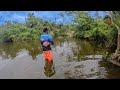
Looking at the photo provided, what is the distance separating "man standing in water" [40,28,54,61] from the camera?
624 centimetres

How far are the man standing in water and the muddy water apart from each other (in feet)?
0.40

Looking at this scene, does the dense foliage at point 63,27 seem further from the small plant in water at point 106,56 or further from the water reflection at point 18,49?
the small plant in water at point 106,56

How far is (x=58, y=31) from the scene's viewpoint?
661cm

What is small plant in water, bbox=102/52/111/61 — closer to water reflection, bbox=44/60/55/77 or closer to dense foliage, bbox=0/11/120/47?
dense foliage, bbox=0/11/120/47

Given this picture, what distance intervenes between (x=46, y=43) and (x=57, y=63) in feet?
1.52

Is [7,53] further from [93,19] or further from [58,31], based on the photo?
[93,19]

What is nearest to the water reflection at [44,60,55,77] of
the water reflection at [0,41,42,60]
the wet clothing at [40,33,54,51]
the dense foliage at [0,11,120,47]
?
the wet clothing at [40,33,54,51]

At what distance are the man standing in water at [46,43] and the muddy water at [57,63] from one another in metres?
0.12

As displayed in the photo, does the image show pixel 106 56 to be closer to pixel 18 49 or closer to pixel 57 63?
pixel 57 63

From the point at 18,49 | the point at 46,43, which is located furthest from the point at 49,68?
the point at 18,49

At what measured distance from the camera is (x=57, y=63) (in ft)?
20.6
